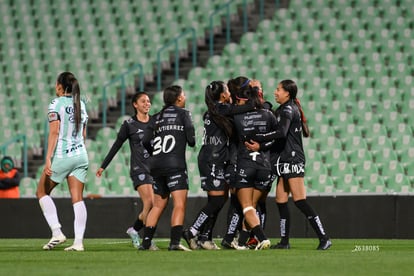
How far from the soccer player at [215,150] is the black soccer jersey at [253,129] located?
3.8 inches

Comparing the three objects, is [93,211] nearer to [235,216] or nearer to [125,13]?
[235,216]

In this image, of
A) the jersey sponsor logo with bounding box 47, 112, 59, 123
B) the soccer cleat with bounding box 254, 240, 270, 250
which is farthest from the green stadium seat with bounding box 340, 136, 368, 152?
the jersey sponsor logo with bounding box 47, 112, 59, 123

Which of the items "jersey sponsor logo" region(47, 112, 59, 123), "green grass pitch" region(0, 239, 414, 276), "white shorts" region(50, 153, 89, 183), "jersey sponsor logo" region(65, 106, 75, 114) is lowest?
"green grass pitch" region(0, 239, 414, 276)

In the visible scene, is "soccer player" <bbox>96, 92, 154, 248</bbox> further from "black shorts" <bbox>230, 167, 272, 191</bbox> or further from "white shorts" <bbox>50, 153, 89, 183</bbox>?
"black shorts" <bbox>230, 167, 272, 191</bbox>

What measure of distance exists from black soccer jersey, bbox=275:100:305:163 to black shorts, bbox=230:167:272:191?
289mm

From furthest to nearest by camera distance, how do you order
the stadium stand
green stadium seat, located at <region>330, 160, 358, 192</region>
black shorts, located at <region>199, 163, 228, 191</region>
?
the stadium stand, green stadium seat, located at <region>330, 160, 358, 192</region>, black shorts, located at <region>199, 163, 228, 191</region>

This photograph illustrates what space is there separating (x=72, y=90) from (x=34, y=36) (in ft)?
47.5

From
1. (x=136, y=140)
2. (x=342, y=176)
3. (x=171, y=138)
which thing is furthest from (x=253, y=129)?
(x=342, y=176)

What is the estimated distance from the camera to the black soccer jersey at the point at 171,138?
41.8 ft

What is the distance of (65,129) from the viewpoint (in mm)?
12805

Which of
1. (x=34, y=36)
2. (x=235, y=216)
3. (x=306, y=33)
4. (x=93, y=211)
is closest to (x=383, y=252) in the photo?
(x=235, y=216)

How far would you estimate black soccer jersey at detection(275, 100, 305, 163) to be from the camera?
13.1 metres

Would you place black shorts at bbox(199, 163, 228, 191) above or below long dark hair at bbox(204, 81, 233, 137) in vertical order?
below

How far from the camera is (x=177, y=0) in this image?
87.0 ft
